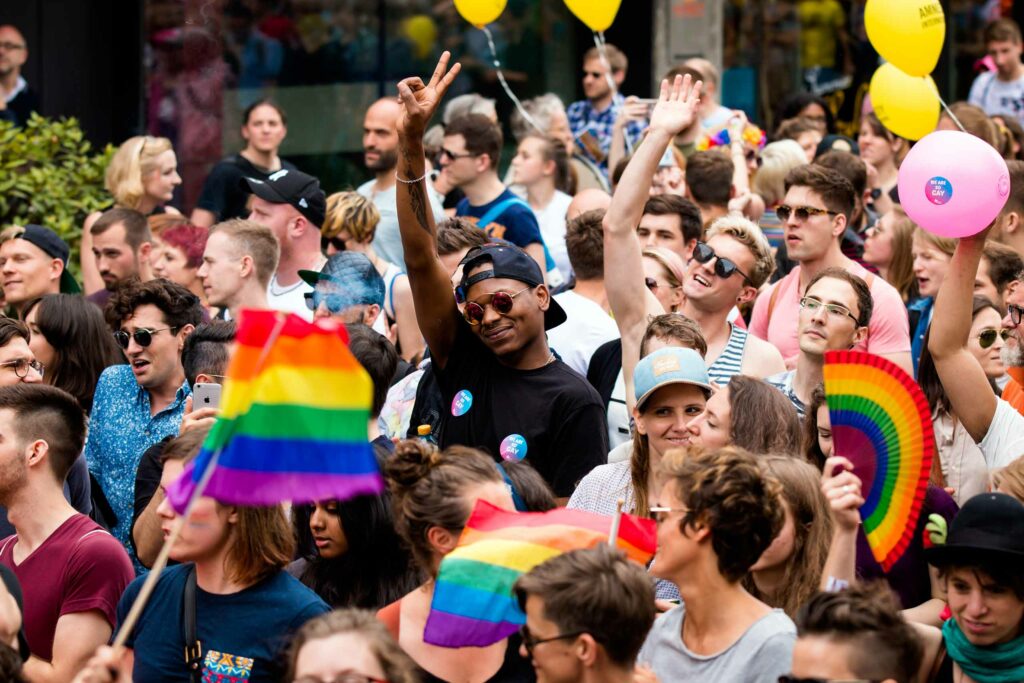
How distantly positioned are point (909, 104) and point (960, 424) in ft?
11.8

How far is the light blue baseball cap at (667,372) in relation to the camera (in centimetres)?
517

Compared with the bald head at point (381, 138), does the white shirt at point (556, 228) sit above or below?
below

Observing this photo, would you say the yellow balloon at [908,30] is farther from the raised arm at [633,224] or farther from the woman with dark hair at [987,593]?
the woman with dark hair at [987,593]

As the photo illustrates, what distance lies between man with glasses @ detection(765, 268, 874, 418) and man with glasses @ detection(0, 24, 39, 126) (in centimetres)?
728

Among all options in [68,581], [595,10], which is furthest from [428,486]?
[595,10]

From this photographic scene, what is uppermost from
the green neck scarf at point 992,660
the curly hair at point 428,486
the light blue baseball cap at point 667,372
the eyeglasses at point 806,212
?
the eyeglasses at point 806,212

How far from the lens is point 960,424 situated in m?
5.68

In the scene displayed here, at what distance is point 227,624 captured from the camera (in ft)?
13.8

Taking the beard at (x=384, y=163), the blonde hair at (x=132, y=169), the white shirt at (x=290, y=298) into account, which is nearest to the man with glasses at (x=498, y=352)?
the white shirt at (x=290, y=298)

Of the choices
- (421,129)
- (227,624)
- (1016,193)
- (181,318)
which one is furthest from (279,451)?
(1016,193)

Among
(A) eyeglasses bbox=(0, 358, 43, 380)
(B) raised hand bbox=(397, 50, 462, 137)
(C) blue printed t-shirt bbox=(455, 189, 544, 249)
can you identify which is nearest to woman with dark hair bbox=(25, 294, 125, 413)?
(A) eyeglasses bbox=(0, 358, 43, 380)

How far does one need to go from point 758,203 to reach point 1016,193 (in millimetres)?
2070

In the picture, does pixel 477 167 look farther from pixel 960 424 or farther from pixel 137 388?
pixel 960 424

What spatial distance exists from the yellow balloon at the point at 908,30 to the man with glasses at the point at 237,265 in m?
3.24
